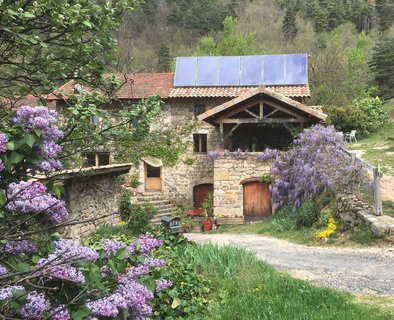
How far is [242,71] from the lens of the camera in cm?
2073

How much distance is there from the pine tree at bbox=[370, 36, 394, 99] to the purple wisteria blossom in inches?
1530

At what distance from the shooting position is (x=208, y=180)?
19.9m

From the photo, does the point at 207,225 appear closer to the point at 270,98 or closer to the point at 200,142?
the point at 200,142

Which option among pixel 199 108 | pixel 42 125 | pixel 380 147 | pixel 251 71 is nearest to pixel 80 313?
pixel 42 125

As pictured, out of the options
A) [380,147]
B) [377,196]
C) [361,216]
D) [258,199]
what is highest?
[380,147]

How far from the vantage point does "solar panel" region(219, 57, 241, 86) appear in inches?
798

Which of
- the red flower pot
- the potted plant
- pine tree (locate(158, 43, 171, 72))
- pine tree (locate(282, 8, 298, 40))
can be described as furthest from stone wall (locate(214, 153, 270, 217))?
pine tree (locate(282, 8, 298, 40))

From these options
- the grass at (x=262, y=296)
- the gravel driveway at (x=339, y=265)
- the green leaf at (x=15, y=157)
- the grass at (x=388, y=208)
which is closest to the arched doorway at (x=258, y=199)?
the grass at (x=388, y=208)

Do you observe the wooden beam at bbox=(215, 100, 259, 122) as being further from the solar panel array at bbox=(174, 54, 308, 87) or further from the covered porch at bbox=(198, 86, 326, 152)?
the solar panel array at bbox=(174, 54, 308, 87)

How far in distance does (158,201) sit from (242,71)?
7254mm

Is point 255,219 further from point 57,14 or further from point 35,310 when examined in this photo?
point 35,310

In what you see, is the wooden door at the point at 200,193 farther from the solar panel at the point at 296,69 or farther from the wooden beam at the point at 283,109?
the solar panel at the point at 296,69

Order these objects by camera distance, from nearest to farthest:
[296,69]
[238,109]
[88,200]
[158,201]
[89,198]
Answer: [88,200] → [89,198] → [238,109] → [158,201] → [296,69]

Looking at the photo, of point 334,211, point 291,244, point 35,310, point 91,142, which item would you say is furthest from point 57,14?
point 334,211
